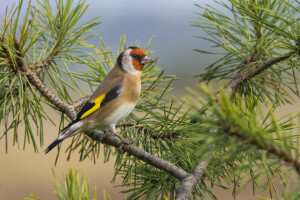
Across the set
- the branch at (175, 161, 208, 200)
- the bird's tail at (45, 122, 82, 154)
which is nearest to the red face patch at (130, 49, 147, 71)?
the bird's tail at (45, 122, 82, 154)

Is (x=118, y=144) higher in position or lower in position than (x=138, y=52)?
lower

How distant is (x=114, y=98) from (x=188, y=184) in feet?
2.47

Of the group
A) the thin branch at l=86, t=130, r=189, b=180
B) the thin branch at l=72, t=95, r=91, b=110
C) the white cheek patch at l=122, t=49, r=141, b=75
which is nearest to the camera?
the thin branch at l=86, t=130, r=189, b=180

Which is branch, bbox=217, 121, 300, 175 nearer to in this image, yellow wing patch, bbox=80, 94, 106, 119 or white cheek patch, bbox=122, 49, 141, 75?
yellow wing patch, bbox=80, 94, 106, 119

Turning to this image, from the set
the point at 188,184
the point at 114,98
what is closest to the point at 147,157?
the point at 188,184

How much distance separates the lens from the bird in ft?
A: 4.33

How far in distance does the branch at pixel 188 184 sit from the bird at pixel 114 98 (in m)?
0.40

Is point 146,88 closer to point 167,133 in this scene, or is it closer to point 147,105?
point 147,105

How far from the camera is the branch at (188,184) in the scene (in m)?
0.84

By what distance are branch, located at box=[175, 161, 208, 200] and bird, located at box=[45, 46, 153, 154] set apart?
399 mm

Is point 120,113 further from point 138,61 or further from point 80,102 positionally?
point 138,61

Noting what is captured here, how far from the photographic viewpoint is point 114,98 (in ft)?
5.16

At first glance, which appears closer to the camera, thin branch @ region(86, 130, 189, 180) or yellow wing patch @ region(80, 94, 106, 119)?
thin branch @ region(86, 130, 189, 180)

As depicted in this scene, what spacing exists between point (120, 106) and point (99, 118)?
4.0 inches
